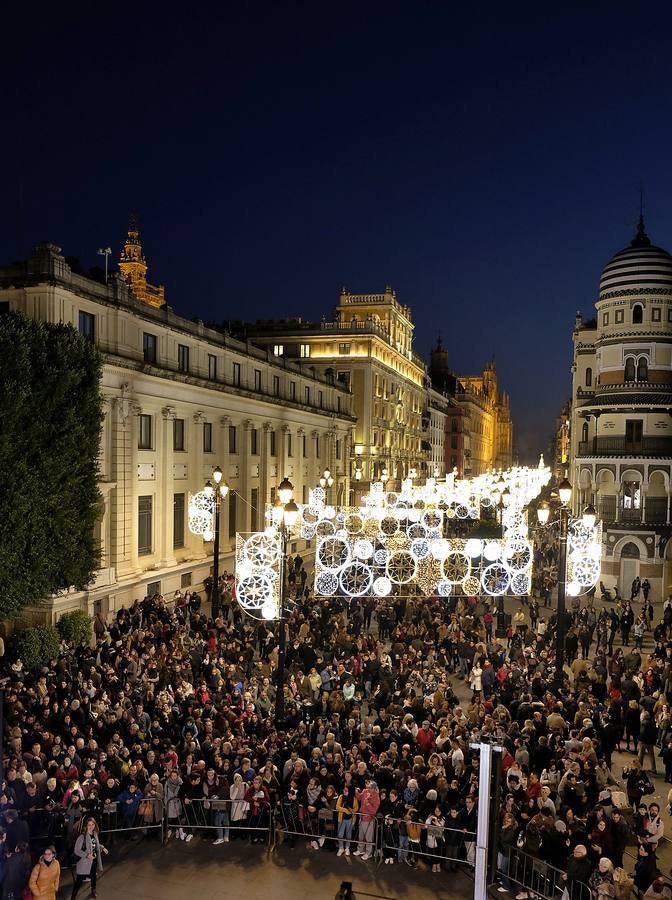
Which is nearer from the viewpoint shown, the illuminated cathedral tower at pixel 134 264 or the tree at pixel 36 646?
the tree at pixel 36 646

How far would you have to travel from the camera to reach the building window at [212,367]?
1578 inches

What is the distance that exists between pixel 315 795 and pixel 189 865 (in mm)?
2384

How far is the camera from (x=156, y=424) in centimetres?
3406

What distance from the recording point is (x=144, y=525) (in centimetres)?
3325

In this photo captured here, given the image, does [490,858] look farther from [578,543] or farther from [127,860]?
[578,543]

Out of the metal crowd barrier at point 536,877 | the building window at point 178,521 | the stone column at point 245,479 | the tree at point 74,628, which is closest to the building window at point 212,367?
the stone column at point 245,479

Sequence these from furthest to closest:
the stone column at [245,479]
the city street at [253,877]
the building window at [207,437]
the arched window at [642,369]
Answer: the stone column at [245,479] → the building window at [207,437] → the arched window at [642,369] → the city street at [253,877]

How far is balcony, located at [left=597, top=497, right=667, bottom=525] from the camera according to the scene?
37188mm

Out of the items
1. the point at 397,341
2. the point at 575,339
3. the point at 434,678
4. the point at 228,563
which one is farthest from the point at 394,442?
the point at 434,678

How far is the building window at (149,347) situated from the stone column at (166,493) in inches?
94.5

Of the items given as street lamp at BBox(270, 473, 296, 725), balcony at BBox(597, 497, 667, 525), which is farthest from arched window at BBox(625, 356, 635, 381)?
street lamp at BBox(270, 473, 296, 725)

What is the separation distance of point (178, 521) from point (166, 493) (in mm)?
2407

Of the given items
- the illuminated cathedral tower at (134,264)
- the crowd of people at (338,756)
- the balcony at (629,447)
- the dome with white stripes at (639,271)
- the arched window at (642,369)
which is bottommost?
the crowd of people at (338,756)

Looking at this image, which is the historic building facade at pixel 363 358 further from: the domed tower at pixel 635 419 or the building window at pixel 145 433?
the building window at pixel 145 433
